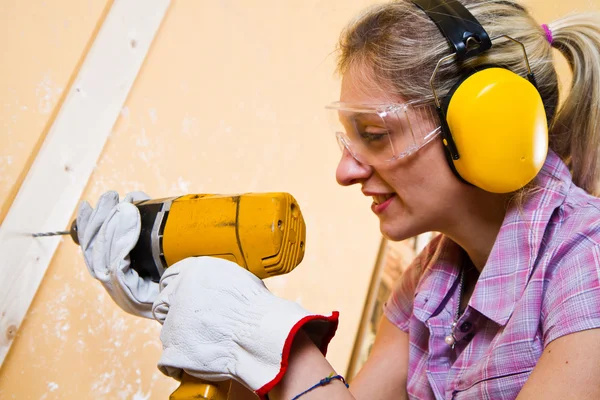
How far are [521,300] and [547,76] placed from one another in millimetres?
501

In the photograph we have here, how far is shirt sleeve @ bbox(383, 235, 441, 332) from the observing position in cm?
162

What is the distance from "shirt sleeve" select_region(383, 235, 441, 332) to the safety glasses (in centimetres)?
47

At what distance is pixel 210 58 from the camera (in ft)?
5.64

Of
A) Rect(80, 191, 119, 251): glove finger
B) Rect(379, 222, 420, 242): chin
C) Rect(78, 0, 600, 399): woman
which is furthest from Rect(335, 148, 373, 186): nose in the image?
Rect(80, 191, 119, 251): glove finger

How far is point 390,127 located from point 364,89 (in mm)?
108

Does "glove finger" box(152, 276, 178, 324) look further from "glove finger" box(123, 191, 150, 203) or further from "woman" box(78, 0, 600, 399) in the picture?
"glove finger" box(123, 191, 150, 203)

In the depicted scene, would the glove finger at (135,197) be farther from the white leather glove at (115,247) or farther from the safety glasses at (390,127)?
the safety glasses at (390,127)

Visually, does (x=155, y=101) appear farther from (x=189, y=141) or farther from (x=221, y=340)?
(x=221, y=340)

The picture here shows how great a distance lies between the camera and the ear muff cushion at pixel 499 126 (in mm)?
1119

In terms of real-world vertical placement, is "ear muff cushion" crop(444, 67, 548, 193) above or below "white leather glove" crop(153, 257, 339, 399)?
above

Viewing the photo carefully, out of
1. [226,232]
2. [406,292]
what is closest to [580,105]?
[406,292]

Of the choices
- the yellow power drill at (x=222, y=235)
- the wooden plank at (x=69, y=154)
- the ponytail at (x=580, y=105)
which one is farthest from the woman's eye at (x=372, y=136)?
the wooden plank at (x=69, y=154)

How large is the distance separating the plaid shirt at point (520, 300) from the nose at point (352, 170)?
332 millimetres

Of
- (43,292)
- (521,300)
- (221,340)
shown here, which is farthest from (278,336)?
(43,292)
